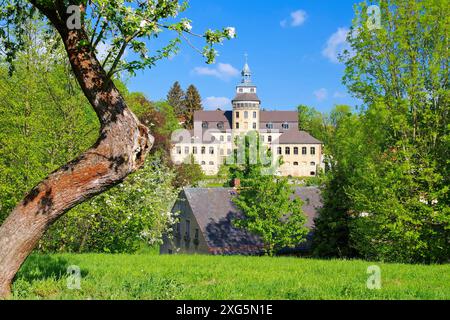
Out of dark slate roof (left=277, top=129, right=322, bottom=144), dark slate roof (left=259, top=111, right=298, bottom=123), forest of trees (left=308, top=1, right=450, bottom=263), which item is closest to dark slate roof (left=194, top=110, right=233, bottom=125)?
dark slate roof (left=259, top=111, right=298, bottom=123)

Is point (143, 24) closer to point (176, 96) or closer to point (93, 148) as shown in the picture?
point (93, 148)

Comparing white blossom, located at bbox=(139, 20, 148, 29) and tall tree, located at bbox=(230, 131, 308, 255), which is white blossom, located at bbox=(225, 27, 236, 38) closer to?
white blossom, located at bbox=(139, 20, 148, 29)

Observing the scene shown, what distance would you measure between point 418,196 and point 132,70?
1425 centimetres

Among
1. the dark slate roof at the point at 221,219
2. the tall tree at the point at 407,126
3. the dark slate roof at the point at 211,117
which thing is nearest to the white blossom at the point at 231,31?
the tall tree at the point at 407,126

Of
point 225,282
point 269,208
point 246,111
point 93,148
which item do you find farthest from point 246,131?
point 93,148

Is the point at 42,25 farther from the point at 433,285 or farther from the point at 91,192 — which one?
the point at 433,285

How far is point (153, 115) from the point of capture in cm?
6141

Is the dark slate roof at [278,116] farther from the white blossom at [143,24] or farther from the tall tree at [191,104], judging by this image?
the white blossom at [143,24]

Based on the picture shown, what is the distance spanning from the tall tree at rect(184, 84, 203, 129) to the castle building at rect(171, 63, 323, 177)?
5.87m

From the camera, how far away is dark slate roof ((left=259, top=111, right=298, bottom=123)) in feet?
389

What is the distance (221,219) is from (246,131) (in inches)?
2995

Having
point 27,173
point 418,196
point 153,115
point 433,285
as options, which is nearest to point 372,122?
point 418,196

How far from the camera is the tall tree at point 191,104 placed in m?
123

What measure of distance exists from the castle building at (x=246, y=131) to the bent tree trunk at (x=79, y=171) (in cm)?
9715
